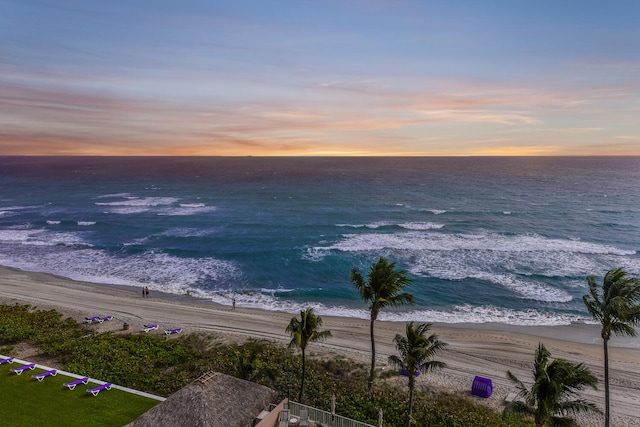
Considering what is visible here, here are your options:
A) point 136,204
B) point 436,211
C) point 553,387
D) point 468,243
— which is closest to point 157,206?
point 136,204

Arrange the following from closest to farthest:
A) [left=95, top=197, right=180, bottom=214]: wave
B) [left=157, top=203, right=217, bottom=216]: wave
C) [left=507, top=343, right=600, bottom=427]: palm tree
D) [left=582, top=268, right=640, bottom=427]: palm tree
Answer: [left=507, top=343, right=600, bottom=427]: palm tree → [left=582, top=268, right=640, bottom=427]: palm tree → [left=157, top=203, right=217, bottom=216]: wave → [left=95, top=197, right=180, bottom=214]: wave

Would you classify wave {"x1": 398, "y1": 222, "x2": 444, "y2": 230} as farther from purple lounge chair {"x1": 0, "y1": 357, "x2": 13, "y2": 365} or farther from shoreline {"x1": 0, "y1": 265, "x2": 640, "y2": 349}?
purple lounge chair {"x1": 0, "y1": 357, "x2": 13, "y2": 365}

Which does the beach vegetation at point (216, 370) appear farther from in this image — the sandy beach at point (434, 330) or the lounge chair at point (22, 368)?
the sandy beach at point (434, 330)

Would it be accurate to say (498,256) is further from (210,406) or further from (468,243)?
(210,406)

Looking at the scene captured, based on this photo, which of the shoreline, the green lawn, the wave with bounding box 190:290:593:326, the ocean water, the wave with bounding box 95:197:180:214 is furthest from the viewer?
the wave with bounding box 95:197:180:214

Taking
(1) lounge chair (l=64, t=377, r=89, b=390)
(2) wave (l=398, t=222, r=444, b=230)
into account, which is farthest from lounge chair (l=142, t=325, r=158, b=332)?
(2) wave (l=398, t=222, r=444, b=230)

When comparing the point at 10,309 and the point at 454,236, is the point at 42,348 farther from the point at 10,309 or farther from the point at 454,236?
the point at 454,236
